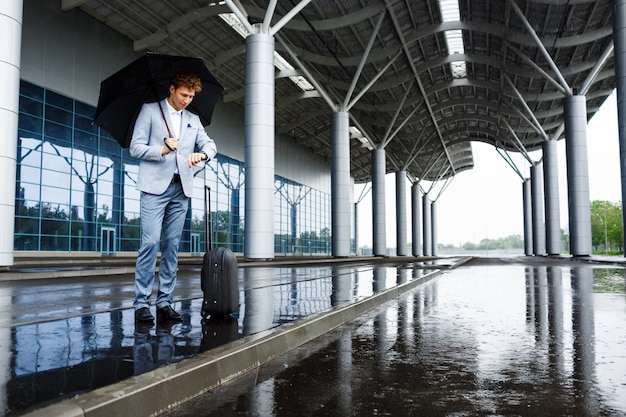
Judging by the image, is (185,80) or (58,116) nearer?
(185,80)

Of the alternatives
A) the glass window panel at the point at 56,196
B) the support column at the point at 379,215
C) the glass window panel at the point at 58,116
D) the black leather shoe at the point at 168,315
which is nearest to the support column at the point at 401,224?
the support column at the point at 379,215

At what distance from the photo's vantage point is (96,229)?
31.3m

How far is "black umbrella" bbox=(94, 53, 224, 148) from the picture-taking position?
4480 mm

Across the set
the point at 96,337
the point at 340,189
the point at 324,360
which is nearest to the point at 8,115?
the point at 96,337

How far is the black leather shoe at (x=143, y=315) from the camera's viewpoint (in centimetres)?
445

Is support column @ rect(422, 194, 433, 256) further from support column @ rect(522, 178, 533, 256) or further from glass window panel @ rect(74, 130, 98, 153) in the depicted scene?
glass window panel @ rect(74, 130, 98, 153)

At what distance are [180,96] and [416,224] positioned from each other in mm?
71389

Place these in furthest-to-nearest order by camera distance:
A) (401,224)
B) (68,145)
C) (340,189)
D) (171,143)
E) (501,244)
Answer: (501,244) < (401,224) < (340,189) < (68,145) < (171,143)

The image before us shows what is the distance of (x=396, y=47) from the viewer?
3362 centimetres

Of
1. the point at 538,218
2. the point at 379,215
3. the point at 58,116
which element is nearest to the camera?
the point at 58,116

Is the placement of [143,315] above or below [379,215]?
below

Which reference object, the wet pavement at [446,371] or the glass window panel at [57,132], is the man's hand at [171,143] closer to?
the wet pavement at [446,371]

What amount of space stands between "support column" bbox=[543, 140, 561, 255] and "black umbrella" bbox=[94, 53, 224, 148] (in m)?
42.7

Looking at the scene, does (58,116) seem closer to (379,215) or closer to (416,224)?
(379,215)
